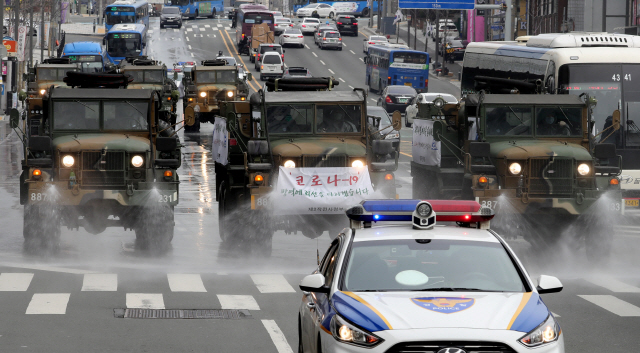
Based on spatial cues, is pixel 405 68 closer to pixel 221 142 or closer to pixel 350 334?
pixel 221 142

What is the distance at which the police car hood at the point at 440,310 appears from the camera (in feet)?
23.3

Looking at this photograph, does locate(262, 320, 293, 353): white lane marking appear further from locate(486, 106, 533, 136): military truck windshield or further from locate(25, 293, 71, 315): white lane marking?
locate(486, 106, 533, 136): military truck windshield

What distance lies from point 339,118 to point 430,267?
9685mm

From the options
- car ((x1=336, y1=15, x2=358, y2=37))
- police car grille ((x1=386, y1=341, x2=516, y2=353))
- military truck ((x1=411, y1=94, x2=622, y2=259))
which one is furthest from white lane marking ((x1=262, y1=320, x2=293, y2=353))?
car ((x1=336, y1=15, x2=358, y2=37))

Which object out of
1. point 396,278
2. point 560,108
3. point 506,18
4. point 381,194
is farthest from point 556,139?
point 506,18

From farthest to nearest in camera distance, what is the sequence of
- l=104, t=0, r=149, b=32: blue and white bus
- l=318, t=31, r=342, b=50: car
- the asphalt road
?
l=318, t=31, r=342, b=50: car < l=104, t=0, r=149, b=32: blue and white bus < the asphalt road

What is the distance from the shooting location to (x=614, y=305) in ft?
43.0

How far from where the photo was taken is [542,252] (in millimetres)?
17453

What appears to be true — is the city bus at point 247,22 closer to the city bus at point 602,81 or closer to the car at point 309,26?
the car at point 309,26

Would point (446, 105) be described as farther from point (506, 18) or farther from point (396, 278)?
point (506, 18)

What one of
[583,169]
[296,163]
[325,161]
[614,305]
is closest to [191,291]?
[296,163]

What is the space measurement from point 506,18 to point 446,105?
246 ft

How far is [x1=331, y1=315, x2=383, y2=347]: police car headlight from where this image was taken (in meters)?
7.05

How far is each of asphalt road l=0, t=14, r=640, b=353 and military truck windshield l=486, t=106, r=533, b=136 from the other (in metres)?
1.94
